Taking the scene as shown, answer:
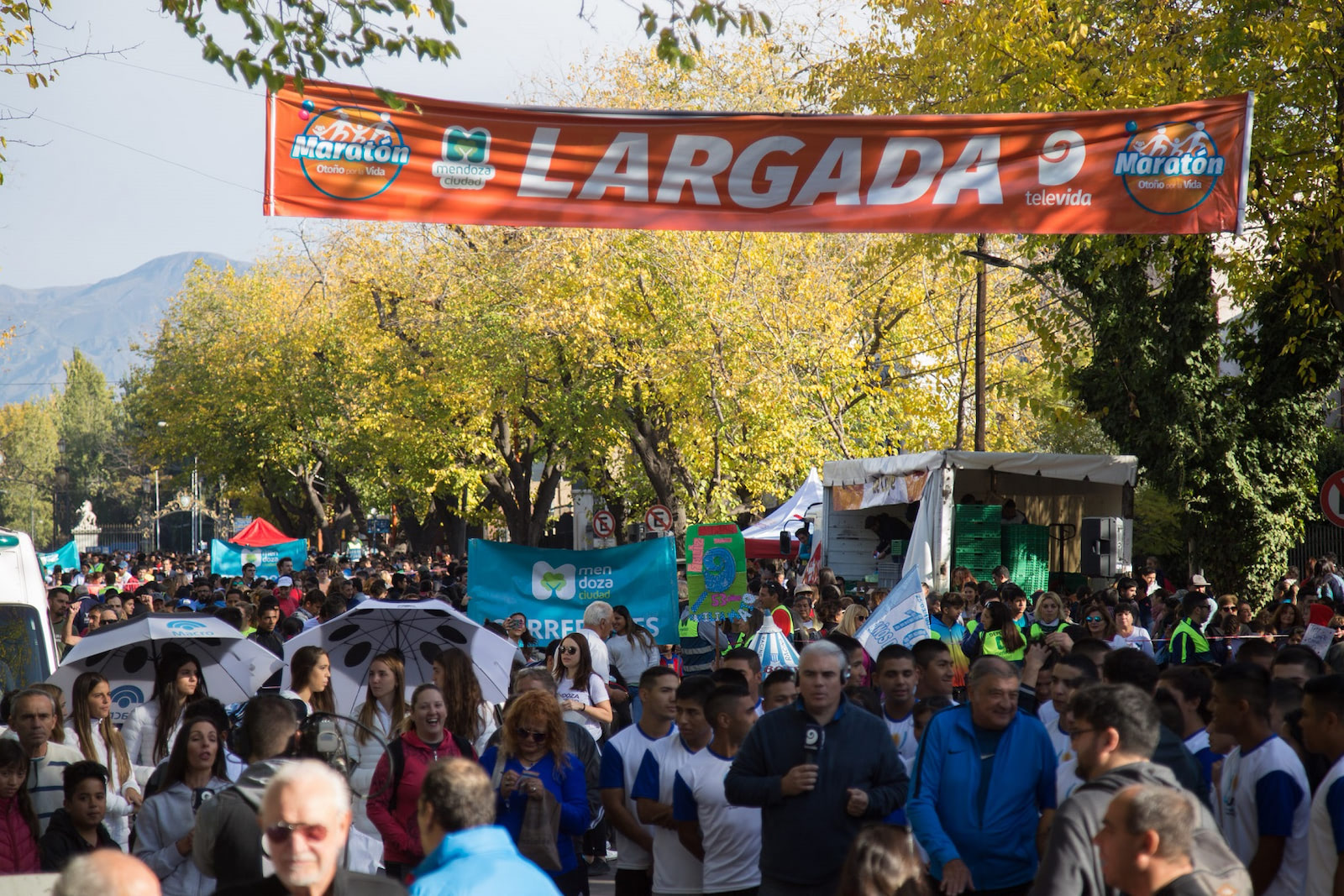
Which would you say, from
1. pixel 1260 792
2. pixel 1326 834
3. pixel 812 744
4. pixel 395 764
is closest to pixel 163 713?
pixel 395 764

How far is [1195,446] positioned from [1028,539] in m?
3.70

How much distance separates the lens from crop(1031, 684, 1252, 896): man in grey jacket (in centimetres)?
384

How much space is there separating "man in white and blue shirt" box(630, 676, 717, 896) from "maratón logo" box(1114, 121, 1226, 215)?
5.22m

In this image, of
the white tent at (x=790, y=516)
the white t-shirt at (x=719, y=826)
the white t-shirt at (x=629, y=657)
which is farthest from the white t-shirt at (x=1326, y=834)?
the white tent at (x=790, y=516)

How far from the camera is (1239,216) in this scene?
31.4ft

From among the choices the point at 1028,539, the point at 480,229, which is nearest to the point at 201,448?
the point at 480,229

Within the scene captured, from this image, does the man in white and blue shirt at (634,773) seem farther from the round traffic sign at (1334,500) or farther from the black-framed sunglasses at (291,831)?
the round traffic sign at (1334,500)

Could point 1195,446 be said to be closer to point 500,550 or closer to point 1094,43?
point 1094,43

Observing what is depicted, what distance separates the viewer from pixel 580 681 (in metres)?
9.14

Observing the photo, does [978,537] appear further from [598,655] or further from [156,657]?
[156,657]

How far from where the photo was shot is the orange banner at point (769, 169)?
9000 mm

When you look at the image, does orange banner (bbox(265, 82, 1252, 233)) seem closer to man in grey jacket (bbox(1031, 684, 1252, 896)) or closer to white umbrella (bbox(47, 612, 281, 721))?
white umbrella (bbox(47, 612, 281, 721))

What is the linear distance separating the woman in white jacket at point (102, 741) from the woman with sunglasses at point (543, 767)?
1.92 metres

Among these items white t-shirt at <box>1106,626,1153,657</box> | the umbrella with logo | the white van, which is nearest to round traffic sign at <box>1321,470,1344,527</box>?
white t-shirt at <box>1106,626,1153,657</box>
